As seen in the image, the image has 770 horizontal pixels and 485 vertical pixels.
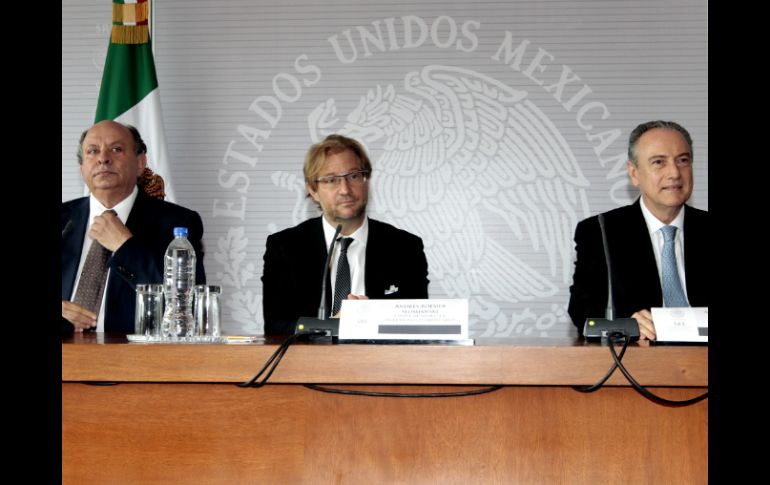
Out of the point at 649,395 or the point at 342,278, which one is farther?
the point at 342,278

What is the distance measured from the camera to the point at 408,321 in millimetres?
1698

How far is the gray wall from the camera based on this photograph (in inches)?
150

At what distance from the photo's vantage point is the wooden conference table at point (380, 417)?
158 centimetres

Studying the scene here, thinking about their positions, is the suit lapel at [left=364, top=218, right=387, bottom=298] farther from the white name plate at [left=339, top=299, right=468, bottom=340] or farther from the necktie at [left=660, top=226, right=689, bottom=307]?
the white name plate at [left=339, top=299, right=468, bottom=340]

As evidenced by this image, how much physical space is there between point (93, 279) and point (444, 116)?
1.83 meters

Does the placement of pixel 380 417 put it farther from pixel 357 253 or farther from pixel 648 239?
pixel 648 239

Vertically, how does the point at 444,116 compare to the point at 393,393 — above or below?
above

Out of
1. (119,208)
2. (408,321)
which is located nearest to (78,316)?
(119,208)

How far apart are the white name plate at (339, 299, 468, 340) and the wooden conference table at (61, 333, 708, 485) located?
82 mm

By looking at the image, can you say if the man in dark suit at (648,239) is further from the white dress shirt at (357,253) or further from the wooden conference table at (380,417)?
the wooden conference table at (380,417)

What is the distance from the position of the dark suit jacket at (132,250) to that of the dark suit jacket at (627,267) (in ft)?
4.31

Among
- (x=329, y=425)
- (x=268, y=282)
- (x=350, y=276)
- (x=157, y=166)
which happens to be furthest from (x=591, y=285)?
(x=157, y=166)

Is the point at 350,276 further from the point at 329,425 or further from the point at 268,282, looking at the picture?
the point at 329,425
